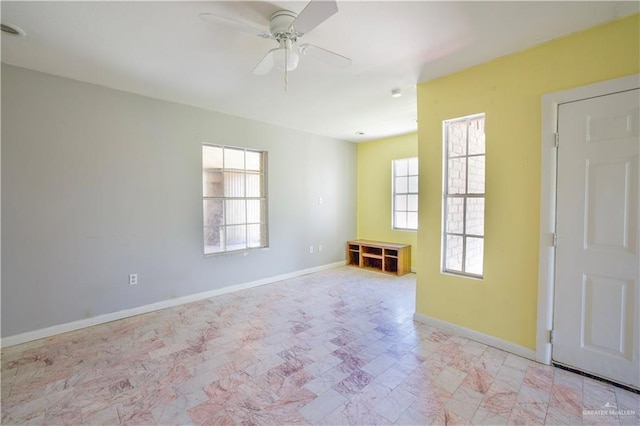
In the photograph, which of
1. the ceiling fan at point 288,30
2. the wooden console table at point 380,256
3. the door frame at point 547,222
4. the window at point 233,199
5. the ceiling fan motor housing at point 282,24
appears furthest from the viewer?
the wooden console table at point 380,256

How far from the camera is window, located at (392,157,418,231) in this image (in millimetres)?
5414

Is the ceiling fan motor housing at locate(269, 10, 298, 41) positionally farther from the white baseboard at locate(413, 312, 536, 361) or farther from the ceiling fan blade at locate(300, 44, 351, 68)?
the white baseboard at locate(413, 312, 536, 361)

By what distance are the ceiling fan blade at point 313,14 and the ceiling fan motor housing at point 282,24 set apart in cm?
16

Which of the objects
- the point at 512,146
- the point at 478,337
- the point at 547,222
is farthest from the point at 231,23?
the point at 478,337

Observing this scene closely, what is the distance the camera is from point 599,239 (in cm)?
210

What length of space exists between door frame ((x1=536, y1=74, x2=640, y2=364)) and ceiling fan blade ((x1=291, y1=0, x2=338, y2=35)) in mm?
1876

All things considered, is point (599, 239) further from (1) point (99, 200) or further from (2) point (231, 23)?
(1) point (99, 200)

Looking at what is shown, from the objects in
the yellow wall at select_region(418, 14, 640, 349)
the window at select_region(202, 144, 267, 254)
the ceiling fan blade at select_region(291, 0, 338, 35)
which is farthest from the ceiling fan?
the window at select_region(202, 144, 267, 254)

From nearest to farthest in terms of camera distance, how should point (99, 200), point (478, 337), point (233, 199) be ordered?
point (478, 337)
point (99, 200)
point (233, 199)

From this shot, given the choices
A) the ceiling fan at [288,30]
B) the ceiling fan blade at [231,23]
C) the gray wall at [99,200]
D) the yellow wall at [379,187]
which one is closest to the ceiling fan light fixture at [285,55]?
the ceiling fan at [288,30]

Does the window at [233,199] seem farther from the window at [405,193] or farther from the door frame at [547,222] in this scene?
the door frame at [547,222]

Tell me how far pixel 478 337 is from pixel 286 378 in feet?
5.87

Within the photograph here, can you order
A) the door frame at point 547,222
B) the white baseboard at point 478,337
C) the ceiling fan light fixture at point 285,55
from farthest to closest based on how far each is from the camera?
the white baseboard at point 478,337 → the door frame at point 547,222 → the ceiling fan light fixture at point 285,55

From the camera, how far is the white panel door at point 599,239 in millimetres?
1979
